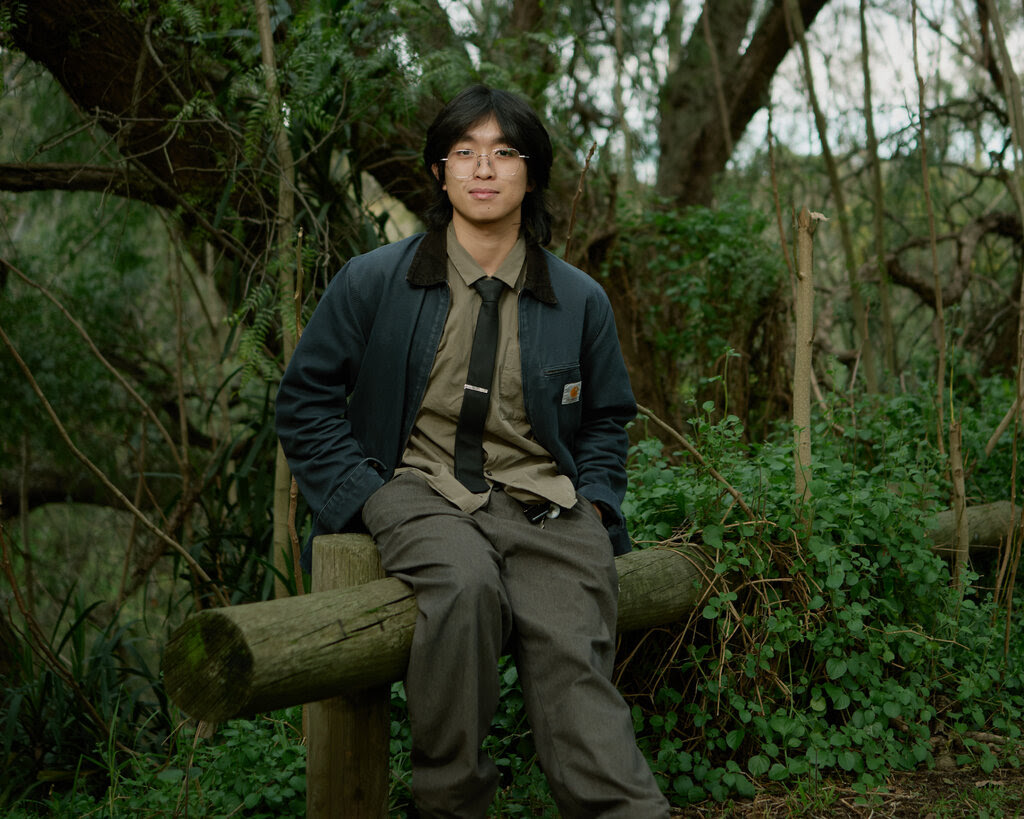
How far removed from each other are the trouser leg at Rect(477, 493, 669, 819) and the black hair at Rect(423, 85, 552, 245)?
83cm

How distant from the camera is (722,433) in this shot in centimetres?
306

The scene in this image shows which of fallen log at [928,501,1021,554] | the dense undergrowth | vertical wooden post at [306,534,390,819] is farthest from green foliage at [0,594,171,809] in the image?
fallen log at [928,501,1021,554]

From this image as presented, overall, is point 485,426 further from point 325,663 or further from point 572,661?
point 325,663

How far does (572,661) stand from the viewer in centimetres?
209

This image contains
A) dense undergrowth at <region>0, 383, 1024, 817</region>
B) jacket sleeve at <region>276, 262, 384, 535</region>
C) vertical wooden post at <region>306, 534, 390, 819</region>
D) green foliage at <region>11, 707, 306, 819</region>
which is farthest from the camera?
dense undergrowth at <region>0, 383, 1024, 817</region>

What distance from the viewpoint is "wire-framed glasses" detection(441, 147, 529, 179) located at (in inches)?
95.2

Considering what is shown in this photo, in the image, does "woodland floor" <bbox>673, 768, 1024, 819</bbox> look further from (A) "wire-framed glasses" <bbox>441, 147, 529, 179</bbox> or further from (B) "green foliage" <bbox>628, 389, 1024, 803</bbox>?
(A) "wire-framed glasses" <bbox>441, 147, 529, 179</bbox>

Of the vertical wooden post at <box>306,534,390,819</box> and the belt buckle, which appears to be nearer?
the vertical wooden post at <box>306,534,390,819</box>

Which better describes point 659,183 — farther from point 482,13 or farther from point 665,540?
point 665,540

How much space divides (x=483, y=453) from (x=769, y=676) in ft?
4.04

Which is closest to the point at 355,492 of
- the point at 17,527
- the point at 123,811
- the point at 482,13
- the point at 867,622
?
the point at 123,811

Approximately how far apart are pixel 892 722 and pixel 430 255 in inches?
82.8

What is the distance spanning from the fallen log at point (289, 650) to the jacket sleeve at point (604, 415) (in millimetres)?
683

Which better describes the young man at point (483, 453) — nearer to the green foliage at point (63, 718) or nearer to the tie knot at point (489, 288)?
the tie knot at point (489, 288)
